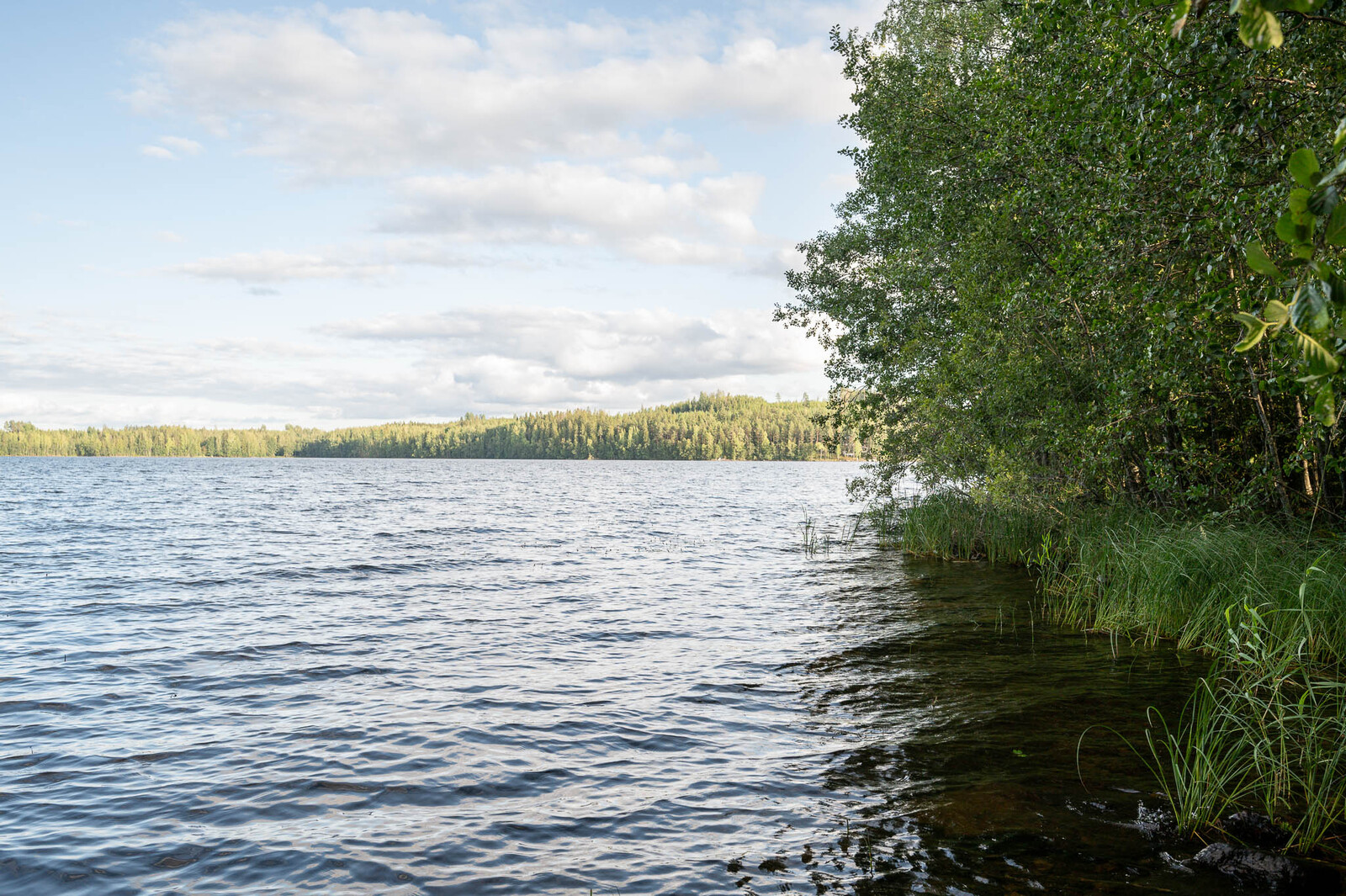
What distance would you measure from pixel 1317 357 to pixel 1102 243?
1124cm

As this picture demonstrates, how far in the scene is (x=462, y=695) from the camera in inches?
468

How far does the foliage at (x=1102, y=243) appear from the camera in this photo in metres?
9.04

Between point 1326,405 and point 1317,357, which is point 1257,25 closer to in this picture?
point 1317,357

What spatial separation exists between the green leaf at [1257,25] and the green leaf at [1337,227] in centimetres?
44

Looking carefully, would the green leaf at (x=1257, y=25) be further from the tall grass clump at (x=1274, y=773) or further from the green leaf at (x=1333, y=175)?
the tall grass clump at (x=1274, y=773)

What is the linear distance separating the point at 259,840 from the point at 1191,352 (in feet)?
42.8

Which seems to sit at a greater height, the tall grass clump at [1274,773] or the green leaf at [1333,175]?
the green leaf at [1333,175]

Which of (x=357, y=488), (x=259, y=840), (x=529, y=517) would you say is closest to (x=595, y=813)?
(x=259, y=840)

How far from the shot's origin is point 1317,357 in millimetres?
2051

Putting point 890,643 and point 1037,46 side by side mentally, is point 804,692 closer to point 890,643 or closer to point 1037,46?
point 890,643

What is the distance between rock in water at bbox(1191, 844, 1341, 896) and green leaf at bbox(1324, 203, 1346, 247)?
5.89 metres

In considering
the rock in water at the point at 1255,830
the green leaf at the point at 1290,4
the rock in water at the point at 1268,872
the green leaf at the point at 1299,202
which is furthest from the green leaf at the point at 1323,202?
the rock in water at the point at 1255,830

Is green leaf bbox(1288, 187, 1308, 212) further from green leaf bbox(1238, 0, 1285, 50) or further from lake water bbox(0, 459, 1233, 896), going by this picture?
lake water bbox(0, 459, 1233, 896)

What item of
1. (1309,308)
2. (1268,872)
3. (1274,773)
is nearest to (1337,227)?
Result: (1309,308)
